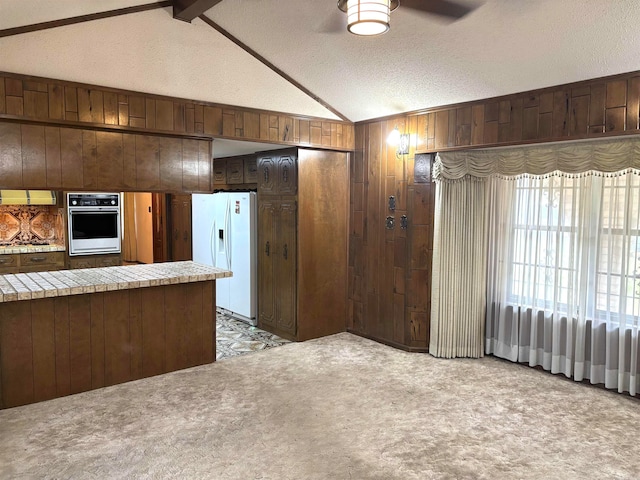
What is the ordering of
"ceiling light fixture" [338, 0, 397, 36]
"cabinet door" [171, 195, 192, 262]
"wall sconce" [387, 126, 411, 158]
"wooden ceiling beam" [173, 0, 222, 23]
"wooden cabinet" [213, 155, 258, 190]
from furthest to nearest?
"cabinet door" [171, 195, 192, 262], "wooden cabinet" [213, 155, 258, 190], "wall sconce" [387, 126, 411, 158], "wooden ceiling beam" [173, 0, 222, 23], "ceiling light fixture" [338, 0, 397, 36]

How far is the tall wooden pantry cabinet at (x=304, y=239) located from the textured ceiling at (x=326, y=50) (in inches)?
35.1

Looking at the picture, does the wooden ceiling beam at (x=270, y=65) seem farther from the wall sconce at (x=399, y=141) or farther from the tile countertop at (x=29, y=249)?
the tile countertop at (x=29, y=249)

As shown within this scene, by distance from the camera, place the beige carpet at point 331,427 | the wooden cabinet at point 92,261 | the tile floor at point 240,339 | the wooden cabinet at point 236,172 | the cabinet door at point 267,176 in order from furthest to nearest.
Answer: the wooden cabinet at point 92,261
the wooden cabinet at point 236,172
the cabinet door at point 267,176
the tile floor at point 240,339
the beige carpet at point 331,427

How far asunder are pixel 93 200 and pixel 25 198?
2.49ft

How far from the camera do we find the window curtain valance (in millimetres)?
3516

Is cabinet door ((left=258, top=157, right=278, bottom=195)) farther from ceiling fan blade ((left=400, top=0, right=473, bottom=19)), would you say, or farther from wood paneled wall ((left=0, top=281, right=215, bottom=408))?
ceiling fan blade ((left=400, top=0, right=473, bottom=19))

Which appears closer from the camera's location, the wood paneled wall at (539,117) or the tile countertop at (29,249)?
the wood paneled wall at (539,117)

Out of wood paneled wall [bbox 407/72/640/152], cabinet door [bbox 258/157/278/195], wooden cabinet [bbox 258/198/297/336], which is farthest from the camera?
cabinet door [bbox 258/157/278/195]

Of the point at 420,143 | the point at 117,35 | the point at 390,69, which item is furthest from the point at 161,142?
the point at 420,143

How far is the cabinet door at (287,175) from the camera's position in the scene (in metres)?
4.95

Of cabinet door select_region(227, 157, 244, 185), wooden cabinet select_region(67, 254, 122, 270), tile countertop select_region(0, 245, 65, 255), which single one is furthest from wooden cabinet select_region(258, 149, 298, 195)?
tile countertop select_region(0, 245, 65, 255)

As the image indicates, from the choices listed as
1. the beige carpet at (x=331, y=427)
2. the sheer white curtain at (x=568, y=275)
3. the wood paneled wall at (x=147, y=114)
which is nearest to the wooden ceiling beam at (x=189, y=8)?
the wood paneled wall at (x=147, y=114)

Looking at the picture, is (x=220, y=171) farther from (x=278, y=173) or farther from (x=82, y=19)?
(x=82, y=19)

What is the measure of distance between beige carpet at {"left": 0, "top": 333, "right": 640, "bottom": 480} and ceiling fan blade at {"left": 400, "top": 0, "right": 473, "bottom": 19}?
269 centimetres
